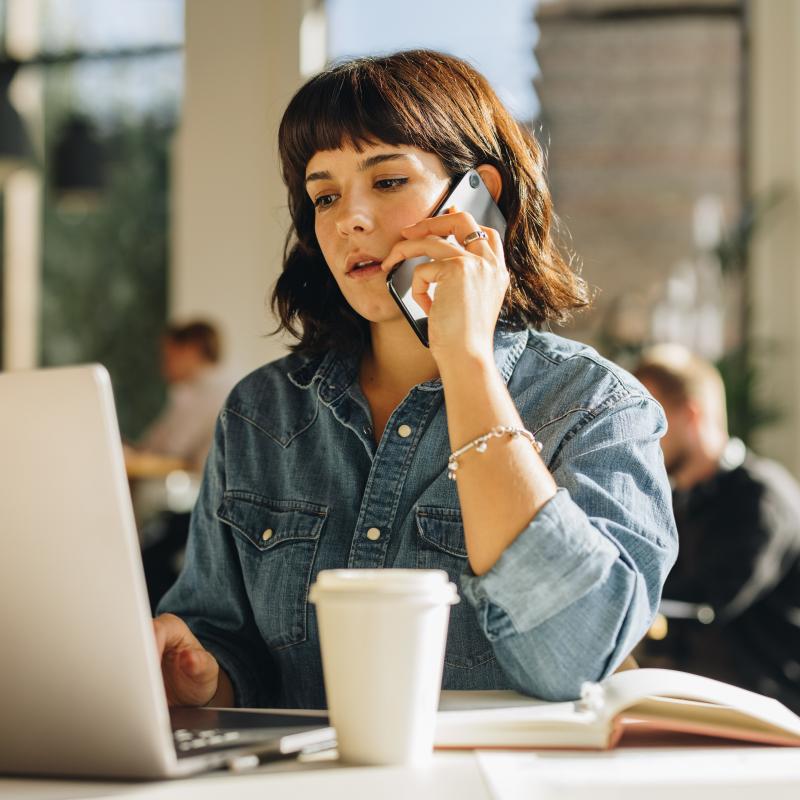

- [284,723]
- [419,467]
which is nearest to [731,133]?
[419,467]

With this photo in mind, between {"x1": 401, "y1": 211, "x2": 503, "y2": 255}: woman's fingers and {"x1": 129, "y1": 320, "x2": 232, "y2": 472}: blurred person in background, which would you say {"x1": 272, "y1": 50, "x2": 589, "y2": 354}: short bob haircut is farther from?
{"x1": 129, "y1": 320, "x2": 232, "y2": 472}: blurred person in background

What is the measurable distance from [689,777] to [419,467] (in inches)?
22.1

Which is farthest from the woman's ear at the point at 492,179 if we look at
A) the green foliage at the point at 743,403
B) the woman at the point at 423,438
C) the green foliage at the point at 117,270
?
Result: the green foliage at the point at 117,270

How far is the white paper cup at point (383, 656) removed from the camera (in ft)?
2.41

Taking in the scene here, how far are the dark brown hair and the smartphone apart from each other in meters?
3.82

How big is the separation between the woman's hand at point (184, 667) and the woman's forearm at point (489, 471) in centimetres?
30

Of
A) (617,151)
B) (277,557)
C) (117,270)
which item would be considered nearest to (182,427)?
(117,270)

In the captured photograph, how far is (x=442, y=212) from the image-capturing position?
1279 millimetres

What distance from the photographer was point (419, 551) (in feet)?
3.96

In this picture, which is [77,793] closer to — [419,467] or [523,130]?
[419,467]

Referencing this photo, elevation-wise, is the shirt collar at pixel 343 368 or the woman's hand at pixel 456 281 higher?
the woman's hand at pixel 456 281

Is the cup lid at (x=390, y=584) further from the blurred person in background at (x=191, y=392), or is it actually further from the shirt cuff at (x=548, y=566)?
the blurred person in background at (x=191, y=392)

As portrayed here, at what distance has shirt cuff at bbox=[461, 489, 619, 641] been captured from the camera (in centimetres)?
91

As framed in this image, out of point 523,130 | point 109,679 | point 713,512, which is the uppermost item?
point 523,130
